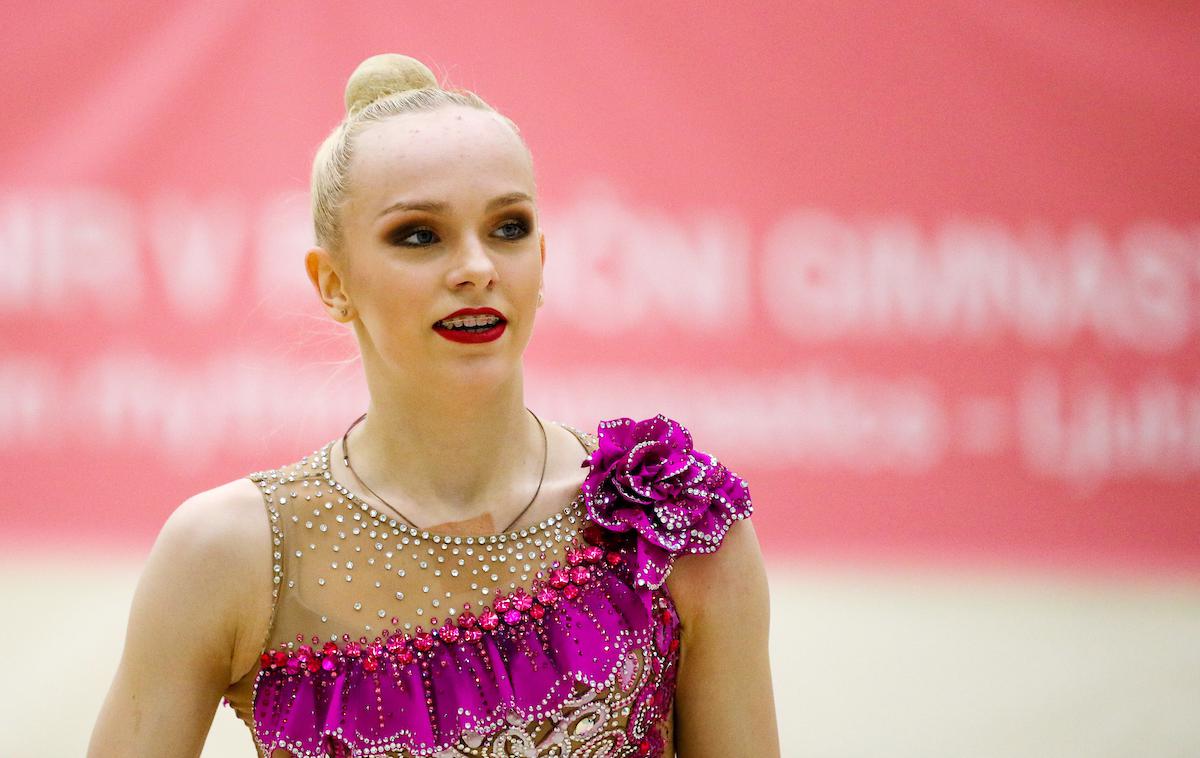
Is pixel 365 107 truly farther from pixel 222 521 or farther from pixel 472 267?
pixel 222 521

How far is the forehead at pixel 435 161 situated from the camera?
4.30 feet

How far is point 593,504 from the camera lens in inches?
55.6

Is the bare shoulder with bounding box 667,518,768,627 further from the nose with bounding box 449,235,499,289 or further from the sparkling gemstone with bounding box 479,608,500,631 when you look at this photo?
the nose with bounding box 449,235,499,289

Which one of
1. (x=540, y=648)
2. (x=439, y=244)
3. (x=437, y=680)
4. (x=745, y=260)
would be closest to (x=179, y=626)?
(x=437, y=680)

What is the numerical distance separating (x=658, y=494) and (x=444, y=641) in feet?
0.90

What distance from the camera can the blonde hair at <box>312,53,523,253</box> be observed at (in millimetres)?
1369

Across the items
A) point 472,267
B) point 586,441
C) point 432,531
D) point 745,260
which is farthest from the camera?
point 745,260

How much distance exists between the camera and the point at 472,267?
1278 millimetres

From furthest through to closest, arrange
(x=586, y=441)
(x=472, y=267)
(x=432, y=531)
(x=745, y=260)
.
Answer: (x=745, y=260) < (x=586, y=441) < (x=432, y=531) < (x=472, y=267)

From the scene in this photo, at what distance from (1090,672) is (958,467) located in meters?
0.47

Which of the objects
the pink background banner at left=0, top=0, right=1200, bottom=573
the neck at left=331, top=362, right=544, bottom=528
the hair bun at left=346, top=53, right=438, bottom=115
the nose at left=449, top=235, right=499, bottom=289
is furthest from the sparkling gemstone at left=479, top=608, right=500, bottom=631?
the pink background banner at left=0, top=0, right=1200, bottom=573

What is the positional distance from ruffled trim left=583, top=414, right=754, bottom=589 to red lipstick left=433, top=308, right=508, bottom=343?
0.20 meters

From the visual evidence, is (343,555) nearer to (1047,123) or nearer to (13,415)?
(13,415)

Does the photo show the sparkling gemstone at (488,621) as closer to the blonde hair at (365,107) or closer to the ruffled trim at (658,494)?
the ruffled trim at (658,494)
